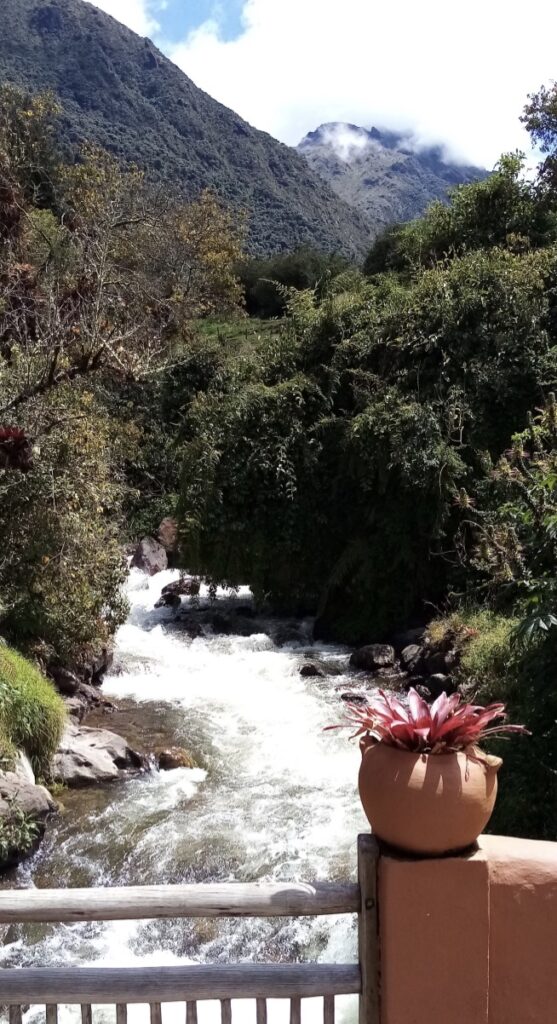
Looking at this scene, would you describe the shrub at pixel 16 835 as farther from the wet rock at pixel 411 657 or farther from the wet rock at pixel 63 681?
the wet rock at pixel 411 657

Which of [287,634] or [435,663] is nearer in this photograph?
[435,663]

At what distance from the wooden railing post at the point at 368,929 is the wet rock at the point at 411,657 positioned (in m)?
8.25

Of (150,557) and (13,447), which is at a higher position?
(13,447)

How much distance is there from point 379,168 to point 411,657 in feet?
479

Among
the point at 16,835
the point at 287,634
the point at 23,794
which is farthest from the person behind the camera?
the point at 287,634

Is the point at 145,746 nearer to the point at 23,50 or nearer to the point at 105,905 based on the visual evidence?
the point at 105,905

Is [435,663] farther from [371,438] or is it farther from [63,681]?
[63,681]

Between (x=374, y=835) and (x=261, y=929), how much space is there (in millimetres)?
4068

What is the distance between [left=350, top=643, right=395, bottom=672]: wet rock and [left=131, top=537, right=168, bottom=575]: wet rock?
574cm

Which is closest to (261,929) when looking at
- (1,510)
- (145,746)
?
(145,746)

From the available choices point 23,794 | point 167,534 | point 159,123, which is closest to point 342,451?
point 167,534

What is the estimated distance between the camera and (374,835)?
230cm

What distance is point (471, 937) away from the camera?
2275 mm

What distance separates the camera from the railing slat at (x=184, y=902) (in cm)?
231
